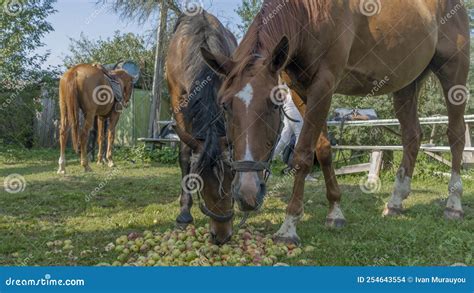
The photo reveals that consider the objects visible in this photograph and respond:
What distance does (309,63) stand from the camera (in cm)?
329

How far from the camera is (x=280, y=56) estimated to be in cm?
263

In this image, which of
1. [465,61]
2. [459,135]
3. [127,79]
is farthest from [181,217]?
[127,79]

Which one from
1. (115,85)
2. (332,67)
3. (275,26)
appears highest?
(275,26)

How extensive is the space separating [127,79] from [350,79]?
7834 mm

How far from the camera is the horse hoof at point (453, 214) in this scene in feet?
13.7

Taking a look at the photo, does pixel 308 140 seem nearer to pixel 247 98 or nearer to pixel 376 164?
pixel 247 98

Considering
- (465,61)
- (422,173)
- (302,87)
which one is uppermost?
(465,61)

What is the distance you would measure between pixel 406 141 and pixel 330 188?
151 centimetres

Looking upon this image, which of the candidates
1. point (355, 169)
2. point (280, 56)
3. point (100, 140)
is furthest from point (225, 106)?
point (100, 140)

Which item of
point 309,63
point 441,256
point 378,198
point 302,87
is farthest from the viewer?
point 378,198

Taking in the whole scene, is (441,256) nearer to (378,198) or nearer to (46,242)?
(378,198)

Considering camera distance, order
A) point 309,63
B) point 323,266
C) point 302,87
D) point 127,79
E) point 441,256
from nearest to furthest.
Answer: point 323,266 → point 441,256 → point 309,63 → point 302,87 → point 127,79

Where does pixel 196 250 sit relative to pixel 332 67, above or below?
below

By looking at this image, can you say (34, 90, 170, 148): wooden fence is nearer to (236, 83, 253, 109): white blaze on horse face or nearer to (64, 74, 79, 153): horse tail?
(64, 74, 79, 153): horse tail
